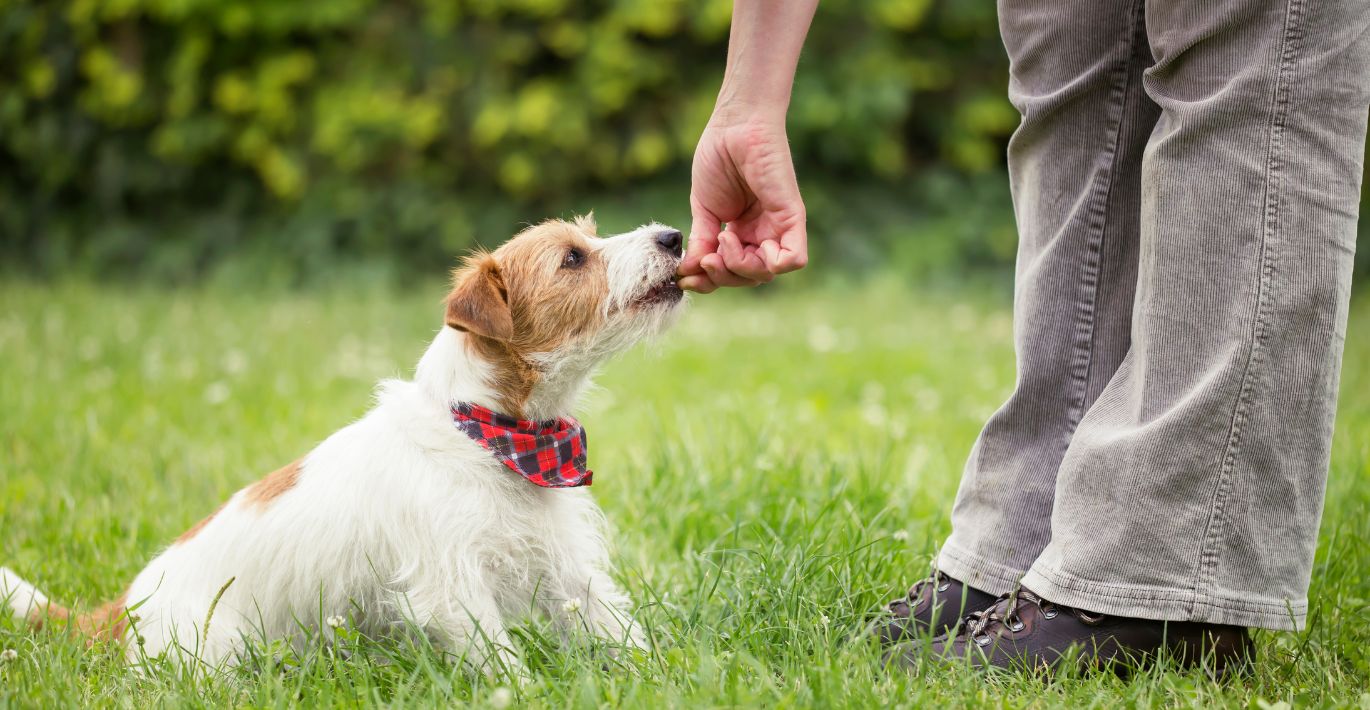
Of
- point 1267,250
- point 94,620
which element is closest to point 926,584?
point 1267,250

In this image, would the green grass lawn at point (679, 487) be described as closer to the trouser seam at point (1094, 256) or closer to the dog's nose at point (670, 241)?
the dog's nose at point (670, 241)

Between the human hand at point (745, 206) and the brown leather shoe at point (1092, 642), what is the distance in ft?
2.66

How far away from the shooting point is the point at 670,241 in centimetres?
266

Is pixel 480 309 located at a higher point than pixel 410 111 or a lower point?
lower

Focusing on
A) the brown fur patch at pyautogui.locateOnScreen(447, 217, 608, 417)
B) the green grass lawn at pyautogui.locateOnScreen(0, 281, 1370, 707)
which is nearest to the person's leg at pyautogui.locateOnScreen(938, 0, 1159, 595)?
the green grass lawn at pyautogui.locateOnScreen(0, 281, 1370, 707)

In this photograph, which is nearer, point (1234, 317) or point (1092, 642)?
point (1234, 317)

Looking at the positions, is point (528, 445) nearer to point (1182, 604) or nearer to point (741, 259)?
point (741, 259)

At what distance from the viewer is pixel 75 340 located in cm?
626

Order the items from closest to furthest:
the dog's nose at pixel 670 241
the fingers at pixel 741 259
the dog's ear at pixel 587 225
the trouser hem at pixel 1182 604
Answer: the trouser hem at pixel 1182 604, the fingers at pixel 741 259, the dog's nose at pixel 670 241, the dog's ear at pixel 587 225

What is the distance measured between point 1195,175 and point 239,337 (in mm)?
5845

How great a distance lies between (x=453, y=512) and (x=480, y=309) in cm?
43

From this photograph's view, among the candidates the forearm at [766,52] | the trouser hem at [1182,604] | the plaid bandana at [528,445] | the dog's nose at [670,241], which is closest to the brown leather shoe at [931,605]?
the trouser hem at [1182,604]

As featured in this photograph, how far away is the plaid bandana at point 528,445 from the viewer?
2.39 m

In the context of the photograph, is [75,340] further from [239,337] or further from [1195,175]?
[1195,175]
